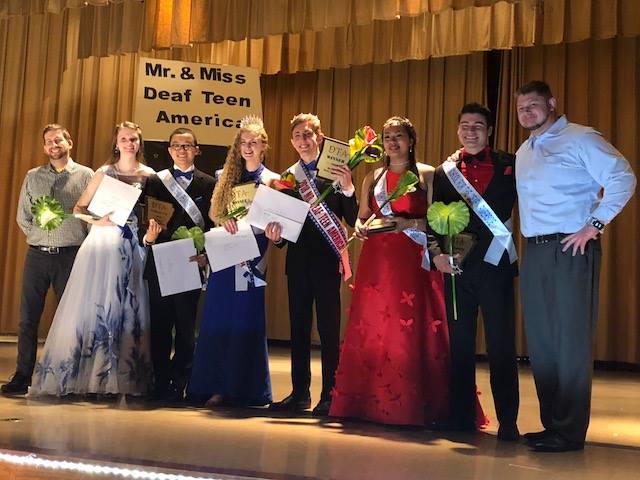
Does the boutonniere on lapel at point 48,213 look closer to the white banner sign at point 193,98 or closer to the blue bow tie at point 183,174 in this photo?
the blue bow tie at point 183,174

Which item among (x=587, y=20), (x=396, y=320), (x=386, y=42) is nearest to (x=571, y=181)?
(x=396, y=320)

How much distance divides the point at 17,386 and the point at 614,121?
15.6 feet

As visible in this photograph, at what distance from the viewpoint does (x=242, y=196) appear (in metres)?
3.66

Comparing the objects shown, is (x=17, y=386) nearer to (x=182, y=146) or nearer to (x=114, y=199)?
(x=114, y=199)

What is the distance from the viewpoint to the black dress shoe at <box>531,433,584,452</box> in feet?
9.25

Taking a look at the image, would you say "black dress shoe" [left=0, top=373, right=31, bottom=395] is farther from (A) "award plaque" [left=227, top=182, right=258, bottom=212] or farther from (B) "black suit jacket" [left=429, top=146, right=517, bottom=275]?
(B) "black suit jacket" [left=429, top=146, right=517, bottom=275]

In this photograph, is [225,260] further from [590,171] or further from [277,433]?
[590,171]

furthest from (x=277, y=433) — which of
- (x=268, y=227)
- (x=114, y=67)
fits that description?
(x=114, y=67)

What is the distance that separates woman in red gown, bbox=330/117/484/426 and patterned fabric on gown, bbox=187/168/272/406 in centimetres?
50

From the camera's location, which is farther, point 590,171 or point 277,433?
point 277,433

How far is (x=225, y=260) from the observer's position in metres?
3.66

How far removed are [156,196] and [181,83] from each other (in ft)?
4.44

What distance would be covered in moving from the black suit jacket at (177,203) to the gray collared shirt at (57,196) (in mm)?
506

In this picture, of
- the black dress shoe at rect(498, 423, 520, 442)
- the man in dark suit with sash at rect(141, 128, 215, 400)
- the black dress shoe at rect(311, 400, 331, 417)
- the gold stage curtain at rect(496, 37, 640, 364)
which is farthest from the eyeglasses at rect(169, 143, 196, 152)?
the gold stage curtain at rect(496, 37, 640, 364)
